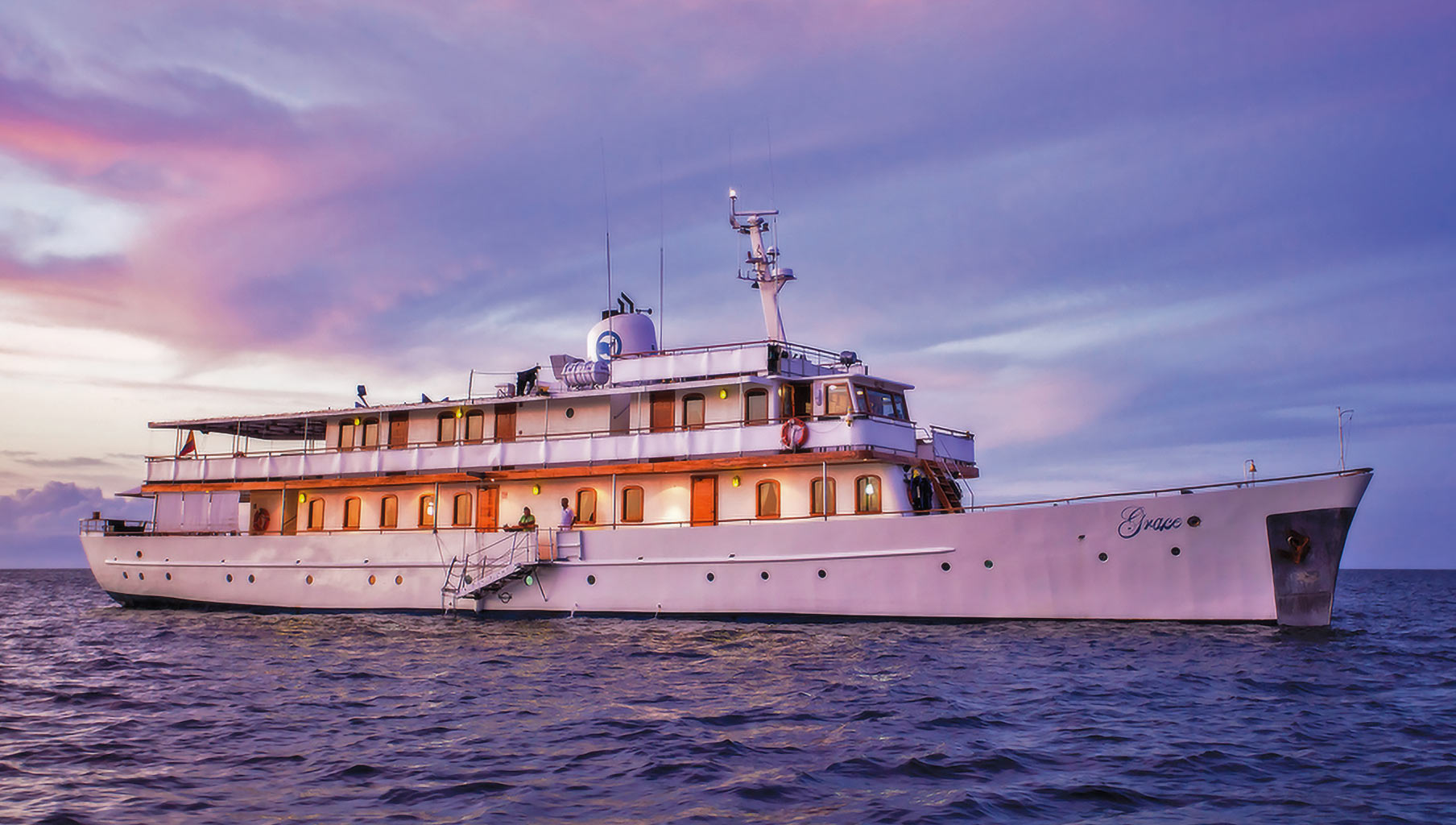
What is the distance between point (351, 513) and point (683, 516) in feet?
37.4

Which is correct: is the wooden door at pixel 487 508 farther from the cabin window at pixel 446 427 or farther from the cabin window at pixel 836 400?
the cabin window at pixel 836 400

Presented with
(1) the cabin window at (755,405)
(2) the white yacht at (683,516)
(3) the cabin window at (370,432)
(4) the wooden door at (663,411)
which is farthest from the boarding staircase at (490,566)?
(1) the cabin window at (755,405)

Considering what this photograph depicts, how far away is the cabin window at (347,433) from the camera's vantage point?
106 ft

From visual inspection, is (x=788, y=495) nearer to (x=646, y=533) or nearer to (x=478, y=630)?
(x=646, y=533)

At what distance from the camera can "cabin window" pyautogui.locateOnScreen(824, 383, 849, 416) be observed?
25.3 meters

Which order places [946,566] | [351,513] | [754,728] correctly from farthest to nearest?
1. [351,513]
2. [946,566]
3. [754,728]

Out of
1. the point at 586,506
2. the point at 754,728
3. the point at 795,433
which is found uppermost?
the point at 795,433

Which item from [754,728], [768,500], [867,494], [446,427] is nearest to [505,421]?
[446,427]

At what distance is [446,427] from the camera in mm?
30719

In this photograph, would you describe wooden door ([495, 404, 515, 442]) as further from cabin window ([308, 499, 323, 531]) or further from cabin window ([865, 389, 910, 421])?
cabin window ([865, 389, 910, 421])

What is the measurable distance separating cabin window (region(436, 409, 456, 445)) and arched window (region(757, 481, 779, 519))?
398 inches

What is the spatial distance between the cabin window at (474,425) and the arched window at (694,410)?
6672mm

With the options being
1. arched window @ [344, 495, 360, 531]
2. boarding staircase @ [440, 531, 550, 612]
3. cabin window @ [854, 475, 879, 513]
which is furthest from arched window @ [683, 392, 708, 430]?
arched window @ [344, 495, 360, 531]

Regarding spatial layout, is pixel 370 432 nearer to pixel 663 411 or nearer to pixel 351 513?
pixel 351 513
